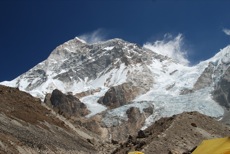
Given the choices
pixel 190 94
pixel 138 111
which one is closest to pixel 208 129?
pixel 138 111

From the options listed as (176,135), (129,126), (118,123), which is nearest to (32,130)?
(176,135)

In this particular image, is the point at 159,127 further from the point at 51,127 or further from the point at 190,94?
the point at 190,94

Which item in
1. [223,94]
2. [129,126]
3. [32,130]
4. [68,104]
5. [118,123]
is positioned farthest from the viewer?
[223,94]

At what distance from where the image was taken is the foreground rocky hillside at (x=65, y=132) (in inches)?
1237

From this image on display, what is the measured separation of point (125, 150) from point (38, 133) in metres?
10.7

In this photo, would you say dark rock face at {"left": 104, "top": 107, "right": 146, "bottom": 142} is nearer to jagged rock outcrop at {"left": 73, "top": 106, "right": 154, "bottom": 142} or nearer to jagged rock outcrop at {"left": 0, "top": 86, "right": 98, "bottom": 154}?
jagged rock outcrop at {"left": 73, "top": 106, "right": 154, "bottom": 142}

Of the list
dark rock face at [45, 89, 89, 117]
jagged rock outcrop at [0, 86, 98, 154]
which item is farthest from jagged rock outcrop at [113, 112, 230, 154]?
dark rock face at [45, 89, 89, 117]

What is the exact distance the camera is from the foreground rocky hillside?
31.4 m

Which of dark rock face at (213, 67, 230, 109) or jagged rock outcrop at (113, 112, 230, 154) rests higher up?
dark rock face at (213, 67, 230, 109)

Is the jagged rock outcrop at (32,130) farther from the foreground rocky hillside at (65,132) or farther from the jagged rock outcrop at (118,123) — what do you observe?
the jagged rock outcrop at (118,123)

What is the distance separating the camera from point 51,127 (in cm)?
4572

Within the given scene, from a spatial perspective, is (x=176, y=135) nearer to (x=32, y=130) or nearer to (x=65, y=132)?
(x=32, y=130)

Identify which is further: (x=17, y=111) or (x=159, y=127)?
(x=17, y=111)

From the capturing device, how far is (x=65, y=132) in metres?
47.9
